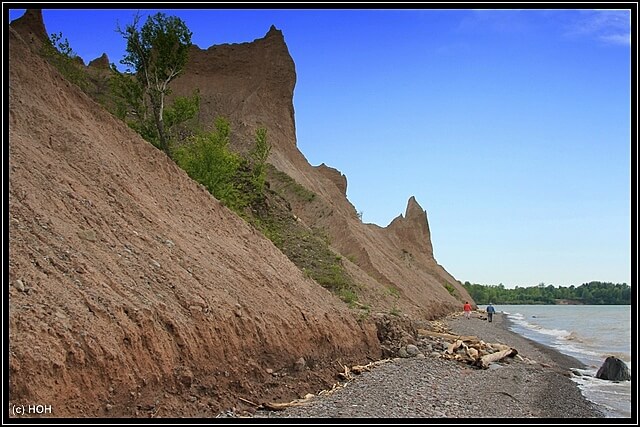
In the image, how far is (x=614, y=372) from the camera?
20.0 m

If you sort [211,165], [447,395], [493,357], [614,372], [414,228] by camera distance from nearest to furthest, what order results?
[447,395]
[493,357]
[211,165]
[614,372]
[414,228]

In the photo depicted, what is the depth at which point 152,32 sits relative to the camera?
23391 millimetres

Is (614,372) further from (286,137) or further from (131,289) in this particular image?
(286,137)

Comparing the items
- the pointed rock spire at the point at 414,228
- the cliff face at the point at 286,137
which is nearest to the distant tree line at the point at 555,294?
the pointed rock spire at the point at 414,228

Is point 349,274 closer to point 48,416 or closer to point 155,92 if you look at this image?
point 155,92

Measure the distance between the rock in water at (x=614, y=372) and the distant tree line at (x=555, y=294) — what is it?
10911 cm

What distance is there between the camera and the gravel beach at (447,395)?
33.7 ft

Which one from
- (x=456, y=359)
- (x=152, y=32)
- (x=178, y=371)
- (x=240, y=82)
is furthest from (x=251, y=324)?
(x=240, y=82)

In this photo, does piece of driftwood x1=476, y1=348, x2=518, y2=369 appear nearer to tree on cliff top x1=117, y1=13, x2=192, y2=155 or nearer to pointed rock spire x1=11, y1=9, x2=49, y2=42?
tree on cliff top x1=117, y1=13, x2=192, y2=155

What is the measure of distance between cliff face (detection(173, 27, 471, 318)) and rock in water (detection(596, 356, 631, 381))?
11.4 m

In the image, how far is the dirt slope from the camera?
301 inches

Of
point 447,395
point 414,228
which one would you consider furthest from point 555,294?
point 447,395

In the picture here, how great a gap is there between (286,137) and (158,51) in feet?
76.7

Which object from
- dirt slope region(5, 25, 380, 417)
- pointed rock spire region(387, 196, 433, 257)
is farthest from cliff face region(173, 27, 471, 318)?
dirt slope region(5, 25, 380, 417)
